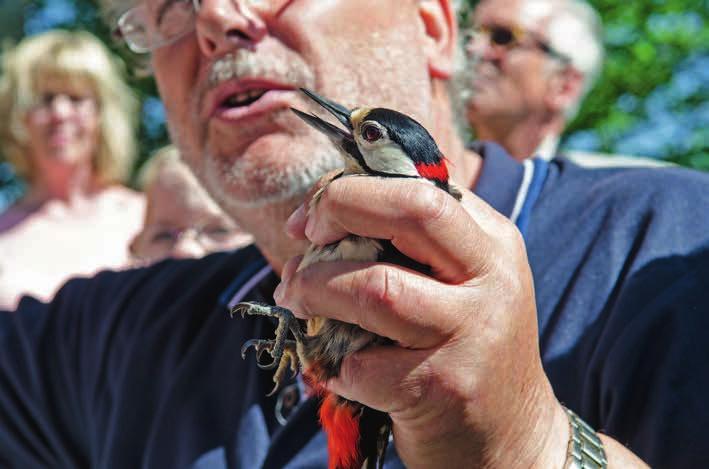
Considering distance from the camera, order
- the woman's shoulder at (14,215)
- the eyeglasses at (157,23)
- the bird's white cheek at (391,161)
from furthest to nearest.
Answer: the woman's shoulder at (14,215), the eyeglasses at (157,23), the bird's white cheek at (391,161)

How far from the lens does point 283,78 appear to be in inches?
67.9

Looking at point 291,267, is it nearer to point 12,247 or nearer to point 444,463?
point 444,463

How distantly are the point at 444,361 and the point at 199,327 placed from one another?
1071 millimetres

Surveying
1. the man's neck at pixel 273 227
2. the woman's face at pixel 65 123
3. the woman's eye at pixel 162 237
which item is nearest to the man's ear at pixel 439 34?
the man's neck at pixel 273 227

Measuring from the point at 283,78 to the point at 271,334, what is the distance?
1.76 feet

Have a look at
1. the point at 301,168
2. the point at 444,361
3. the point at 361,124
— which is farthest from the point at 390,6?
the point at 444,361

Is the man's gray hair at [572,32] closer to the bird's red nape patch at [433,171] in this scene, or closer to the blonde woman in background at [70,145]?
the blonde woman in background at [70,145]

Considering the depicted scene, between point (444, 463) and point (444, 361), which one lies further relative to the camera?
point (444, 463)

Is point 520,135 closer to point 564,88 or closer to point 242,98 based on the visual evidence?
point 564,88

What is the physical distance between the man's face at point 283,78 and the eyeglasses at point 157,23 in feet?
0.26

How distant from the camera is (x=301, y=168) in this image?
1.70 metres

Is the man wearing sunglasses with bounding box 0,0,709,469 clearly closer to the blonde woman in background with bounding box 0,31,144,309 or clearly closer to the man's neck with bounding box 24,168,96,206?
the blonde woman in background with bounding box 0,31,144,309

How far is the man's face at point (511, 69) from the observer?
3855 mm

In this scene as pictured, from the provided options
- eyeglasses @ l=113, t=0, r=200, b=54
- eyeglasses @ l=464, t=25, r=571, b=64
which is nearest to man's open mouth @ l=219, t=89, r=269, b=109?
eyeglasses @ l=113, t=0, r=200, b=54
